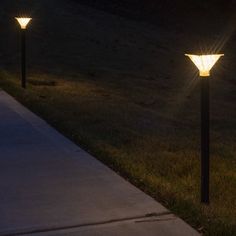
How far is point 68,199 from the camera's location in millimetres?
6461

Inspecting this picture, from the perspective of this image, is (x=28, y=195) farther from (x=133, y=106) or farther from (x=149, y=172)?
(x=133, y=106)

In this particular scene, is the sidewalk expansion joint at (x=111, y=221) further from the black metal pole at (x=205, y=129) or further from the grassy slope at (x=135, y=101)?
the black metal pole at (x=205, y=129)

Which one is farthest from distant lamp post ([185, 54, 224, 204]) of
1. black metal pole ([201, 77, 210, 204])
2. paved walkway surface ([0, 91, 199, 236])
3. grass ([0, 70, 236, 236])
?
paved walkway surface ([0, 91, 199, 236])

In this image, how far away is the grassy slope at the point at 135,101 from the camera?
7430 millimetres

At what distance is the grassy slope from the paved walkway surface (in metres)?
0.26

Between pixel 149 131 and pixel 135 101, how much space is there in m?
4.99

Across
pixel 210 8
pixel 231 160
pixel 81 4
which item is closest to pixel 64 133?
pixel 231 160

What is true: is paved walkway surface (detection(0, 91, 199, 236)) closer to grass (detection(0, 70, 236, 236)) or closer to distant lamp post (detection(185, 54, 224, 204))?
grass (detection(0, 70, 236, 236))

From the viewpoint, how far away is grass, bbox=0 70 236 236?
674 cm

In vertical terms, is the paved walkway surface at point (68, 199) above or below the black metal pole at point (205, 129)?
below

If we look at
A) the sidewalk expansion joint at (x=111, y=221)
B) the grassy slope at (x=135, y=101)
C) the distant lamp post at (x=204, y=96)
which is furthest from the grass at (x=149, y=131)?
the distant lamp post at (x=204, y=96)

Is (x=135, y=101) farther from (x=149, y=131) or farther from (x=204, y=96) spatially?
(x=204, y=96)

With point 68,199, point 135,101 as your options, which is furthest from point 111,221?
point 135,101

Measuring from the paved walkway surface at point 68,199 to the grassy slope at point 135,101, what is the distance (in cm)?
26
